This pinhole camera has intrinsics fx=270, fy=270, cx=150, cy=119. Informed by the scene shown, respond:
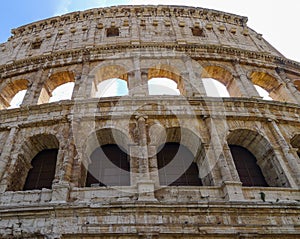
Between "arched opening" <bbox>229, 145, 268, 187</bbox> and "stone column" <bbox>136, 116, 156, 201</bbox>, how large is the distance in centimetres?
320

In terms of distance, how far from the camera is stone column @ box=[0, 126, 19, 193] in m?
7.73

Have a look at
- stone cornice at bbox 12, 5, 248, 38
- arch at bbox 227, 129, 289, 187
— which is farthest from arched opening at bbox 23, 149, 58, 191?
stone cornice at bbox 12, 5, 248, 38

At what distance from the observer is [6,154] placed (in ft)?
27.6

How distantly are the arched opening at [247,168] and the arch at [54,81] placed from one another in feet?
25.0

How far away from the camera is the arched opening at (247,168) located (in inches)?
341

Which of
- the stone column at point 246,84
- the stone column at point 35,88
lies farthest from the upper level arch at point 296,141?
the stone column at point 35,88

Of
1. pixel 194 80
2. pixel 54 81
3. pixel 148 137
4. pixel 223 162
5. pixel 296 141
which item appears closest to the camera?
pixel 223 162

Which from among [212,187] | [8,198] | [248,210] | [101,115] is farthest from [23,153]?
[248,210]

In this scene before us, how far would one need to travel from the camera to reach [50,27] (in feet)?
52.5

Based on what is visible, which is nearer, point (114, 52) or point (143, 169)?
point (143, 169)

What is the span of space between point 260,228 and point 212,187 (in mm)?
1527

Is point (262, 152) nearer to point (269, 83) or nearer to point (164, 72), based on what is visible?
point (269, 83)

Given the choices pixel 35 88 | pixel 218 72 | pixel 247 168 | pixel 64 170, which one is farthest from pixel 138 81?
pixel 247 168

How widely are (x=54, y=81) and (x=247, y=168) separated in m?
8.83
